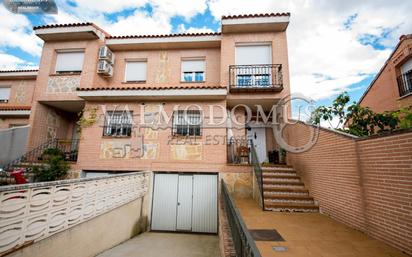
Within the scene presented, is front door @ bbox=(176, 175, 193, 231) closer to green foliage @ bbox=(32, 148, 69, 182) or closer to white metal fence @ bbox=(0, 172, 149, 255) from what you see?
white metal fence @ bbox=(0, 172, 149, 255)

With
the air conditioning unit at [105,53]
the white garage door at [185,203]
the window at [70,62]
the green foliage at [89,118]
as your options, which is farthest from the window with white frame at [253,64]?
the window at [70,62]

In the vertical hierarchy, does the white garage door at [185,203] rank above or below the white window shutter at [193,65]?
below

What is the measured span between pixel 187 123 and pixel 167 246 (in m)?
4.62

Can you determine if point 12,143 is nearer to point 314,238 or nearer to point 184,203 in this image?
point 184,203

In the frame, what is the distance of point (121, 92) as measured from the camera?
7.94 meters

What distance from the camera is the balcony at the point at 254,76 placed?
816 centimetres

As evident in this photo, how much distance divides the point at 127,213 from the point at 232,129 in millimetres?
5529

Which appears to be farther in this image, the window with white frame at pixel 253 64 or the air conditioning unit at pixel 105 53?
the air conditioning unit at pixel 105 53

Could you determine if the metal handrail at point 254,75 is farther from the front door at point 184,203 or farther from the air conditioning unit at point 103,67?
the air conditioning unit at point 103,67

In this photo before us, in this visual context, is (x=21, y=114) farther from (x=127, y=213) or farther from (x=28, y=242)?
(x=28, y=242)

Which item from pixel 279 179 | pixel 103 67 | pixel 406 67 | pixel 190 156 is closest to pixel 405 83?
pixel 406 67

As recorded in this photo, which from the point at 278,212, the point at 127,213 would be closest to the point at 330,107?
the point at 278,212

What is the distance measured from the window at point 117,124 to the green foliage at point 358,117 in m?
7.83

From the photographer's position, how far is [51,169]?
7430mm
